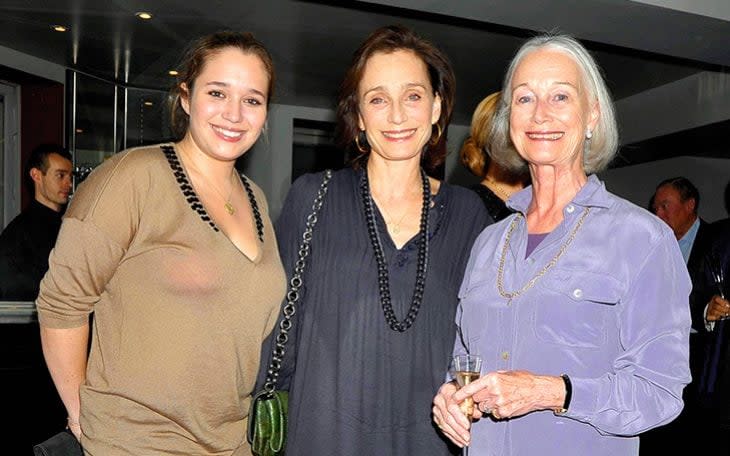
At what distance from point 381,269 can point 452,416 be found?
0.50 m

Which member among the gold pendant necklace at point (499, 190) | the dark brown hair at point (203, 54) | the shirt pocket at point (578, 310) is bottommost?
the shirt pocket at point (578, 310)

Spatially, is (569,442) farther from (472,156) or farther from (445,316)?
(472,156)

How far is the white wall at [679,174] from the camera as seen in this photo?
12211 mm

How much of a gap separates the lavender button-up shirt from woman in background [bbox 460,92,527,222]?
67 centimetres

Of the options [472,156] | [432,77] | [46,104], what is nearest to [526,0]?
[472,156]

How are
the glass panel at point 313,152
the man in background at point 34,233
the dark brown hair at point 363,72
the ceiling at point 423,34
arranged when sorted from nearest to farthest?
the dark brown hair at point 363,72
the man in background at point 34,233
the ceiling at point 423,34
the glass panel at point 313,152

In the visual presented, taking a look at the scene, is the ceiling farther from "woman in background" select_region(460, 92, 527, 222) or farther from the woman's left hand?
the woman's left hand

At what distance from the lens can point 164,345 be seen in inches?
74.6

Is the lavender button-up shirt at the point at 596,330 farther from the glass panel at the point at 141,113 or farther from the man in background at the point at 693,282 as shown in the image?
the glass panel at the point at 141,113

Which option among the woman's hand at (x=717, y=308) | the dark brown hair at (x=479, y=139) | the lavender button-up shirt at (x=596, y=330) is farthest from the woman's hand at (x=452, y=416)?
the woman's hand at (x=717, y=308)

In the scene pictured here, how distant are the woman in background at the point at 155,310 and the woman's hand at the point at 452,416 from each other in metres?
0.54

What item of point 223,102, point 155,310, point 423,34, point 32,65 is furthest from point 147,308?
point 32,65

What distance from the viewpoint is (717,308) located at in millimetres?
4051

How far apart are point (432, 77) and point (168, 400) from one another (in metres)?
1.21
